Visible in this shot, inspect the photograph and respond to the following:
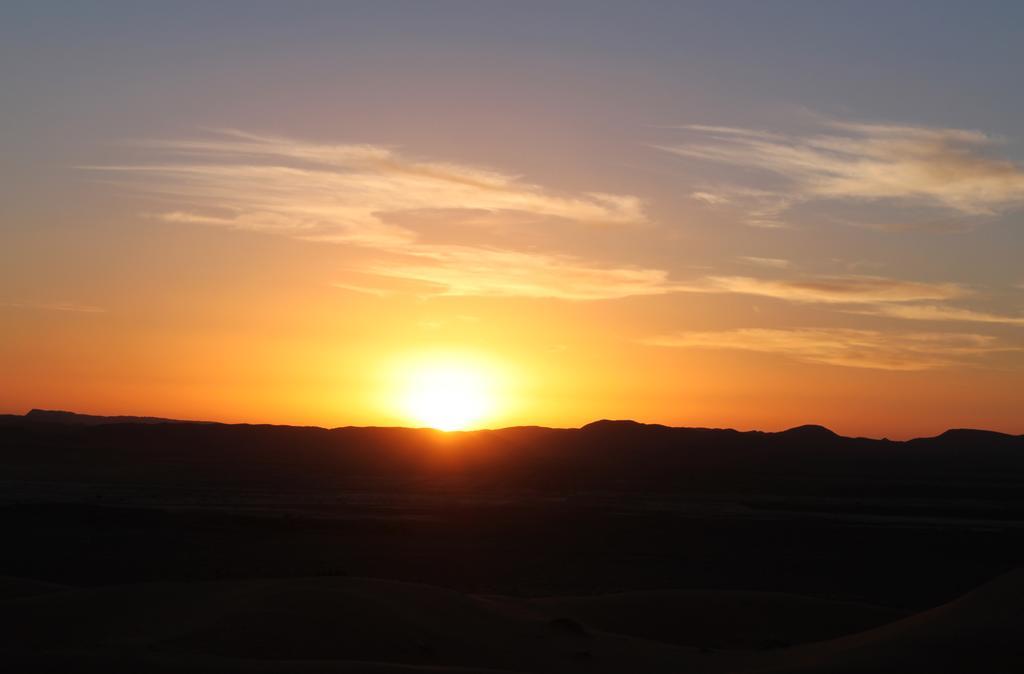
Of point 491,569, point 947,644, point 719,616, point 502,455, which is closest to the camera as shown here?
point 947,644

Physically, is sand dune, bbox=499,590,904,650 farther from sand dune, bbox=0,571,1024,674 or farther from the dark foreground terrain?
sand dune, bbox=0,571,1024,674

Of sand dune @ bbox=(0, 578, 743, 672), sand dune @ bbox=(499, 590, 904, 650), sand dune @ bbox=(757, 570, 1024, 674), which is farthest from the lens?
sand dune @ bbox=(499, 590, 904, 650)

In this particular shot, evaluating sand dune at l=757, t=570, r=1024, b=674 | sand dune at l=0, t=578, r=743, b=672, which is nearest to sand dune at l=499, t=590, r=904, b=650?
sand dune at l=0, t=578, r=743, b=672

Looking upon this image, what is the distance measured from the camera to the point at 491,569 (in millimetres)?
30531

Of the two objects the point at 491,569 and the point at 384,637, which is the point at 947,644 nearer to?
the point at 384,637

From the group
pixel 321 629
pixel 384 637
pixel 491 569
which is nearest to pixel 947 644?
pixel 384 637

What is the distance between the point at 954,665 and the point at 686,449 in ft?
414

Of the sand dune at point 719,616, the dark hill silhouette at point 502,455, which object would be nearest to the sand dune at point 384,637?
the sand dune at point 719,616

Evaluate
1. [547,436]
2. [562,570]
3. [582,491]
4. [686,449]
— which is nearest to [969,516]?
[582,491]

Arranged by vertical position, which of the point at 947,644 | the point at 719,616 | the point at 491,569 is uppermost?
the point at 947,644

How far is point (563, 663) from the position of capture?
14.9m

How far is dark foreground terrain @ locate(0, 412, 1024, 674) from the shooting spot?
14211mm

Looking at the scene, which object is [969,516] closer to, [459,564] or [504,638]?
[459,564]

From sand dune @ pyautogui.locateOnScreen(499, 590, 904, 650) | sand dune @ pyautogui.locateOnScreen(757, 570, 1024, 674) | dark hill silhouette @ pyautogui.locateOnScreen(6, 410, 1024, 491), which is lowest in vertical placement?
sand dune @ pyautogui.locateOnScreen(499, 590, 904, 650)
